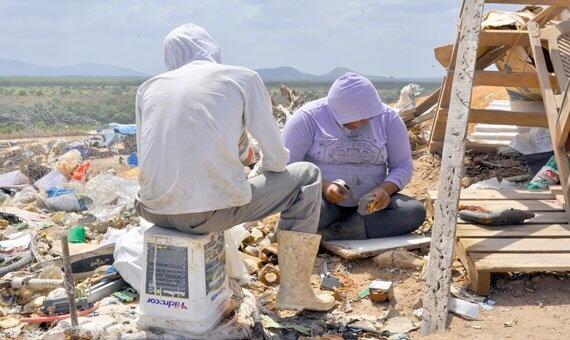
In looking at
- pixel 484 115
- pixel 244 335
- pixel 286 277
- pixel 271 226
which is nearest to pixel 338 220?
pixel 271 226

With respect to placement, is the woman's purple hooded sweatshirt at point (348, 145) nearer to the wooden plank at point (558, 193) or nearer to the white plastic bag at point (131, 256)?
the wooden plank at point (558, 193)

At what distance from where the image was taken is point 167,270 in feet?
10.8

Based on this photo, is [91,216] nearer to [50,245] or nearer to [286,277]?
[50,245]

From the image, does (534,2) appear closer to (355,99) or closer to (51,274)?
(355,99)

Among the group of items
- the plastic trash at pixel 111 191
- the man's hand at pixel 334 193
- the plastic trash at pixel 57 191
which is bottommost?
the plastic trash at pixel 111 191

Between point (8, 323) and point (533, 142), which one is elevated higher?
point (533, 142)

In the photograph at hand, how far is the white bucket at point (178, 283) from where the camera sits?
3264 millimetres

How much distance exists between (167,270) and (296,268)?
2.52 ft

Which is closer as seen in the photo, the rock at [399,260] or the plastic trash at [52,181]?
the rock at [399,260]

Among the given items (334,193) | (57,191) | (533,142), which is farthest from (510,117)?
(57,191)

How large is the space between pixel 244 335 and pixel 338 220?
1715 mm

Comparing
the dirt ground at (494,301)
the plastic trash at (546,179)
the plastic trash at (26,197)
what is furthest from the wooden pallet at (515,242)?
the plastic trash at (26,197)

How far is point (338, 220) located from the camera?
16.2 feet

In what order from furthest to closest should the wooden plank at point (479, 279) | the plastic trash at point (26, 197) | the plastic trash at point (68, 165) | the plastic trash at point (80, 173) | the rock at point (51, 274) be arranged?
1. the plastic trash at point (68, 165)
2. the plastic trash at point (80, 173)
3. the plastic trash at point (26, 197)
4. the rock at point (51, 274)
5. the wooden plank at point (479, 279)
